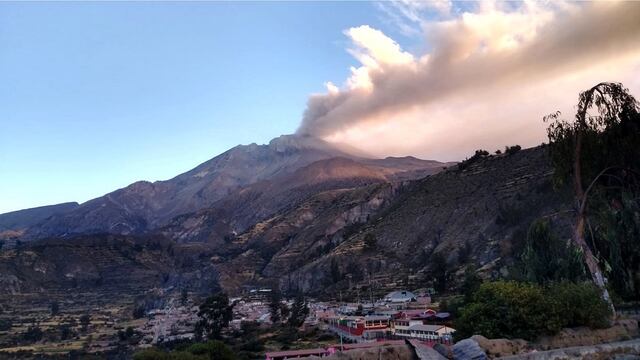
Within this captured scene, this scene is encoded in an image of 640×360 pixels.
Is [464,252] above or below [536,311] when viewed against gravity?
below

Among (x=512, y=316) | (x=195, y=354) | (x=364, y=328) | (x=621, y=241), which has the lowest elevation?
(x=364, y=328)

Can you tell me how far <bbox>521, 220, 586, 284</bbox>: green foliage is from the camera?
30.8 meters

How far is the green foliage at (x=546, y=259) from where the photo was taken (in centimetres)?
3081

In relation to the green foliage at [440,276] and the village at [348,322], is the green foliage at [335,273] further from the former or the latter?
the green foliage at [440,276]

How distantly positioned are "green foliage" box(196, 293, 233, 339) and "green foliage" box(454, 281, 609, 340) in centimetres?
6247

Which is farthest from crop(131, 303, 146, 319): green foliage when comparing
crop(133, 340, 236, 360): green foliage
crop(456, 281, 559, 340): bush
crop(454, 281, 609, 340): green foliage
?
crop(454, 281, 609, 340): green foliage

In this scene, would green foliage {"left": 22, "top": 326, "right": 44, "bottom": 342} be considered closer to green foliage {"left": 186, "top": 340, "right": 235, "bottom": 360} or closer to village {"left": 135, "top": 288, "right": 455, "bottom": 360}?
village {"left": 135, "top": 288, "right": 455, "bottom": 360}

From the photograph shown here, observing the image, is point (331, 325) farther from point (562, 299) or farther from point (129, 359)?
point (562, 299)

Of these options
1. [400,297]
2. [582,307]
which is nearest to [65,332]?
[400,297]

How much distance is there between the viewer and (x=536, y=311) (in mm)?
19828

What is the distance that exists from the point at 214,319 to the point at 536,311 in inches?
2746

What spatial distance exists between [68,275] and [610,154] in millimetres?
178086

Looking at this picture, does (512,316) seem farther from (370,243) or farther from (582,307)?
(370,243)

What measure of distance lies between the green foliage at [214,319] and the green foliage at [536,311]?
6247 cm
